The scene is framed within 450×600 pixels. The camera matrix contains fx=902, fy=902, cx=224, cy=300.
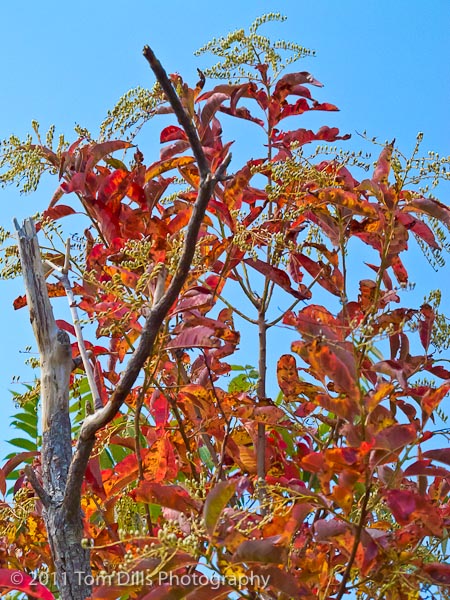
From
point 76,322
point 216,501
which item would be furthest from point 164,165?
point 216,501

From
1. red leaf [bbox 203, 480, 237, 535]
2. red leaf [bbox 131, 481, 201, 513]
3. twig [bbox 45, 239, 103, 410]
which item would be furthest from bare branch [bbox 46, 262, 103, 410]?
red leaf [bbox 203, 480, 237, 535]

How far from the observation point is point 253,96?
1.86m

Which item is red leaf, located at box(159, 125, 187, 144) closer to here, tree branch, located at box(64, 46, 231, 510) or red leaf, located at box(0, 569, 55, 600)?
tree branch, located at box(64, 46, 231, 510)

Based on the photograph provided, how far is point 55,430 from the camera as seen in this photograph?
1.47 meters

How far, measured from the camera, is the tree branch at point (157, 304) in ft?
3.69

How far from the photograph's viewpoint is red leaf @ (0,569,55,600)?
130 centimetres

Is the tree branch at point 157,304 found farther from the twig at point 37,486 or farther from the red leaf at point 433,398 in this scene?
the red leaf at point 433,398

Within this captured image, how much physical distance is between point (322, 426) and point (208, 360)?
54 cm

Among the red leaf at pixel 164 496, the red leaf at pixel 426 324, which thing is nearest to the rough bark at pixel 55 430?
the red leaf at pixel 164 496

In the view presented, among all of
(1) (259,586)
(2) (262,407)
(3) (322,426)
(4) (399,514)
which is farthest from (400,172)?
(3) (322,426)

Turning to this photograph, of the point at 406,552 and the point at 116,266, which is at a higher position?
the point at 116,266

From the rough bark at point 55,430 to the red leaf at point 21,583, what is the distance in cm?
4

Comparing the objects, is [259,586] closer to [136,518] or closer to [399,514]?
[399,514]

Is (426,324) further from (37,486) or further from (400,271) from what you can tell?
(37,486)
